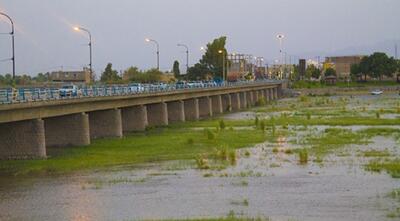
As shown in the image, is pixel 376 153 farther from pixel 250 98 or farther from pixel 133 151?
pixel 250 98

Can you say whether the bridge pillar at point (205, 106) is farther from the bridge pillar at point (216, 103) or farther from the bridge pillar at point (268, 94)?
the bridge pillar at point (268, 94)

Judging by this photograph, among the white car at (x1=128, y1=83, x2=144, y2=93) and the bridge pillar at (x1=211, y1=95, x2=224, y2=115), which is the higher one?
the white car at (x1=128, y1=83, x2=144, y2=93)

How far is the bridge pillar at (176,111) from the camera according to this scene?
298 feet

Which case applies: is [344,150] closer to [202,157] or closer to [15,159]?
[202,157]

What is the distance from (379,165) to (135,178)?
553 inches

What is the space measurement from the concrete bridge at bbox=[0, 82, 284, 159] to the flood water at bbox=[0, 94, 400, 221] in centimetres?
750

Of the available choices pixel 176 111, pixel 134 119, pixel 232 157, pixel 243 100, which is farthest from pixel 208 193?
pixel 243 100

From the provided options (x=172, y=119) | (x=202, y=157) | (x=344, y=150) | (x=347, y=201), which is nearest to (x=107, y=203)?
(x=347, y=201)

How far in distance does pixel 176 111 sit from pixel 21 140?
43437 mm

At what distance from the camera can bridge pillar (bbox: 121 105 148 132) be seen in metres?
74.6

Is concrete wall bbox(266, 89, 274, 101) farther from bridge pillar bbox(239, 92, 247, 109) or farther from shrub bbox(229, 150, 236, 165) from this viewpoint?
shrub bbox(229, 150, 236, 165)

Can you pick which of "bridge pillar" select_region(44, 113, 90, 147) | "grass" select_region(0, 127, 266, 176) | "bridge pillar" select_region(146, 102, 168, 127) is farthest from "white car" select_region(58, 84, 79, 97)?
"bridge pillar" select_region(146, 102, 168, 127)

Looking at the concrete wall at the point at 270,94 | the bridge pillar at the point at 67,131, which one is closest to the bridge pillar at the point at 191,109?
the bridge pillar at the point at 67,131

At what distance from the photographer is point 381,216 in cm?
2828
